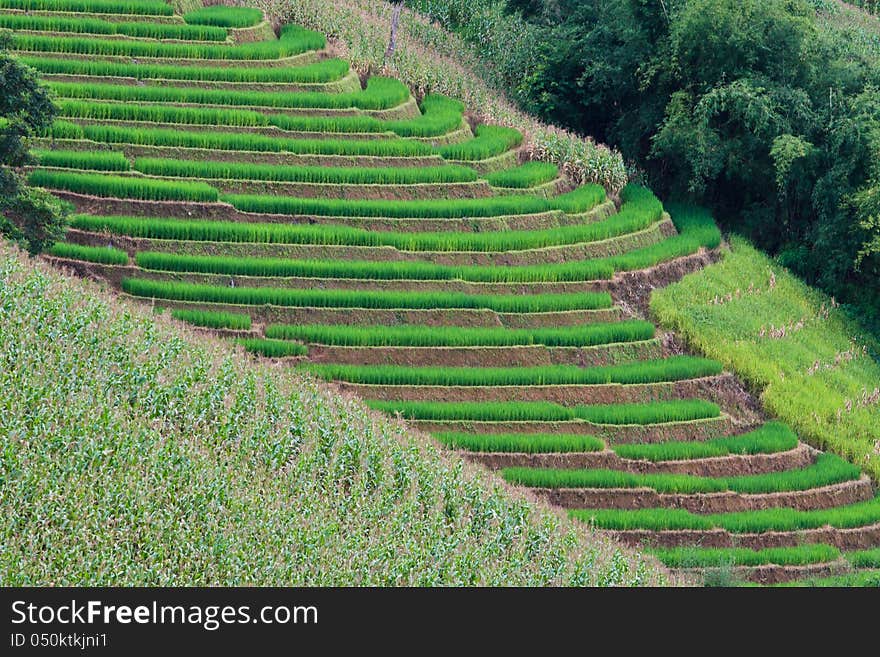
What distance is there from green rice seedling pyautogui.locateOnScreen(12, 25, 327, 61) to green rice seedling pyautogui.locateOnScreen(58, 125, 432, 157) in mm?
3003

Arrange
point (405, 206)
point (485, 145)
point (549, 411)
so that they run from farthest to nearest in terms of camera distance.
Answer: point (485, 145)
point (405, 206)
point (549, 411)

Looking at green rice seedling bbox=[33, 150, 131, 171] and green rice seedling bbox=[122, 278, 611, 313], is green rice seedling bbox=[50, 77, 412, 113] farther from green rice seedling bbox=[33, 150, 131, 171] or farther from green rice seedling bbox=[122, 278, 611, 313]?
green rice seedling bbox=[122, 278, 611, 313]

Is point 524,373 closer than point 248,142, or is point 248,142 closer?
point 524,373

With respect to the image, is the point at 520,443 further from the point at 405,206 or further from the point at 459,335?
the point at 405,206

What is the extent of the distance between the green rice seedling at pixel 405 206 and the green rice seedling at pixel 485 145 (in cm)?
140

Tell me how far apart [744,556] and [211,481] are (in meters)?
8.96

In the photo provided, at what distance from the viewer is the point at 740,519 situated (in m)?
27.2

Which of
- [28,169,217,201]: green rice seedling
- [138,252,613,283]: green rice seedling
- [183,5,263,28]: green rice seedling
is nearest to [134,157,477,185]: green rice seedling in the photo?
[28,169,217,201]: green rice seedling

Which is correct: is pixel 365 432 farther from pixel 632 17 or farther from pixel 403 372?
pixel 632 17

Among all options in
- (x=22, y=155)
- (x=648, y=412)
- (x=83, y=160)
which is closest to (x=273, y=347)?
(x=22, y=155)

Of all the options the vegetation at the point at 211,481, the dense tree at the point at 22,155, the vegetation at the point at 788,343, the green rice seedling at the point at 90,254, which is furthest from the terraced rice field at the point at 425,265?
the vegetation at the point at 211,481

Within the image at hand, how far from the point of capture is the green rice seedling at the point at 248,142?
3262cm

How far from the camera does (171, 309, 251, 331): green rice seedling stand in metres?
29.0

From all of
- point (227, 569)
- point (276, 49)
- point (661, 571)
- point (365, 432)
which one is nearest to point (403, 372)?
point (365, 432)
